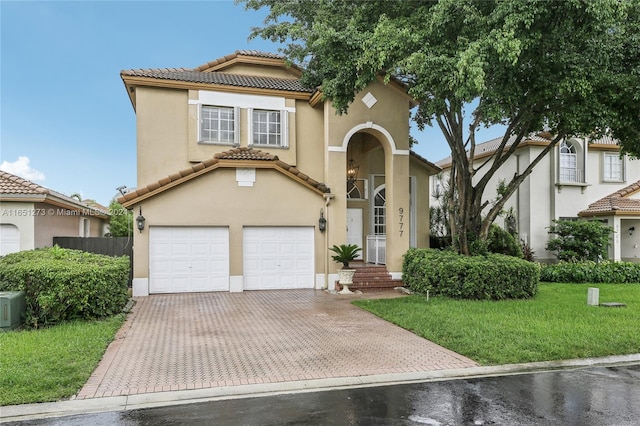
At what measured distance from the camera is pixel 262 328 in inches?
361

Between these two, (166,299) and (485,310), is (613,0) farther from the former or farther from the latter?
(166,299)

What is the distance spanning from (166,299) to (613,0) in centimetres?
1380

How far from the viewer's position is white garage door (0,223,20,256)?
44.5 feet

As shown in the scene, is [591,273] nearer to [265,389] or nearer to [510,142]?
[510,142]

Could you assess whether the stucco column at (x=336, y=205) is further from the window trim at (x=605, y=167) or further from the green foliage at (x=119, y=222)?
the window trim at (x=605, y=167)

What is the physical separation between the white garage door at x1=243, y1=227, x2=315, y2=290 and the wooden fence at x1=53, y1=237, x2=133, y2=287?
174 inches

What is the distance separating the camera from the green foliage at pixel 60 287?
29.0 ft

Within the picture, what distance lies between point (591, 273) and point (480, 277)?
7.83 meters

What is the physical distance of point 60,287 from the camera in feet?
28.9

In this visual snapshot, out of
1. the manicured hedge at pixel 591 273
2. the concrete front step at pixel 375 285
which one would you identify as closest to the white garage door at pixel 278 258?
the concrete front step at pixel 375 285

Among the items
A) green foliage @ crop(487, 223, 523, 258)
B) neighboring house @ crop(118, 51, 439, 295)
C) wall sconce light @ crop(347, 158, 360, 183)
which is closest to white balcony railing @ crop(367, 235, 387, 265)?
neighboring house @ crop(118, 51, 439, 295)

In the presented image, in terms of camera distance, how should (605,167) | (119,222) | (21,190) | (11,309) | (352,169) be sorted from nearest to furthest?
(11,309) → (21,190) → (352,169) → (605,167) → (119,222)

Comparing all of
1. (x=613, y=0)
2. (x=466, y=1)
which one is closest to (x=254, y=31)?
(x=466, y=1)

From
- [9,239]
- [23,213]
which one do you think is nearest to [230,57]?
[23,213]
